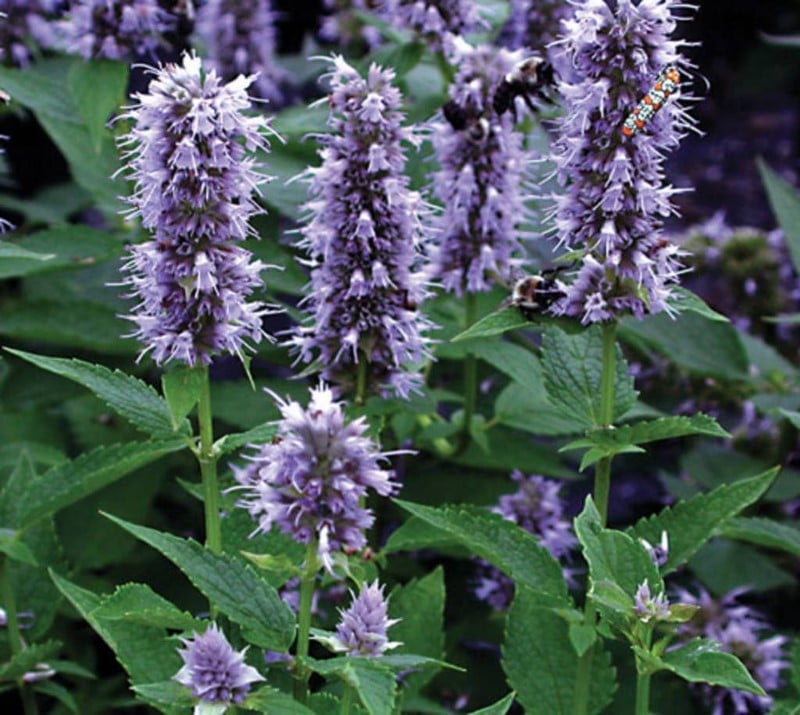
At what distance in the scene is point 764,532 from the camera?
2.40 meters

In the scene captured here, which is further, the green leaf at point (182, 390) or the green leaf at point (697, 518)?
the green leaf at point (697, 518)

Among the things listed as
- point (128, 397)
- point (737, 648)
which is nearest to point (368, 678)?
point (128, 397)

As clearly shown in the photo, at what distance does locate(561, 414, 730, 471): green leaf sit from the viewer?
1.99 m

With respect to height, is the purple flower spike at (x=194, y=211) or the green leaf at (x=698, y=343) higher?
the purple flower spike at (x=194, y=211)

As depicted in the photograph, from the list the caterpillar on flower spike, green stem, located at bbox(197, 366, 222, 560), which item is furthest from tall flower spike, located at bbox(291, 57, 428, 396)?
the caterpillar on flower spike

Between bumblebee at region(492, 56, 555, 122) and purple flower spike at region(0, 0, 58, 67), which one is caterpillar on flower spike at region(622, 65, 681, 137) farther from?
purple flower spike at region(0, 0, 58, 67)

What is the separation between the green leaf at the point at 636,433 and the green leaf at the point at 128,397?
61cm

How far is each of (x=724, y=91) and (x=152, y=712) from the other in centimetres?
629

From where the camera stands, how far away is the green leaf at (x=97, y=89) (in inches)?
119

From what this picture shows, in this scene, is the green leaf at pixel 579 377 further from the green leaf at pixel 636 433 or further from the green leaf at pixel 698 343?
the green leaf at pixel 698 343

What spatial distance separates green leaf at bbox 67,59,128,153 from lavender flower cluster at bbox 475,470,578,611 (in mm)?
1251

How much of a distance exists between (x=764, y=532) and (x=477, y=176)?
3.00 feet

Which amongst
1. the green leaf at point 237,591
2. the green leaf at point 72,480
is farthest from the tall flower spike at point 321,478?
the green leaf at point 72,480

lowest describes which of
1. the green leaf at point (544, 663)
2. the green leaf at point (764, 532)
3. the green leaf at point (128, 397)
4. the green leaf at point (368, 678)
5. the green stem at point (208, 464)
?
the green leaf at point (544, 663)
